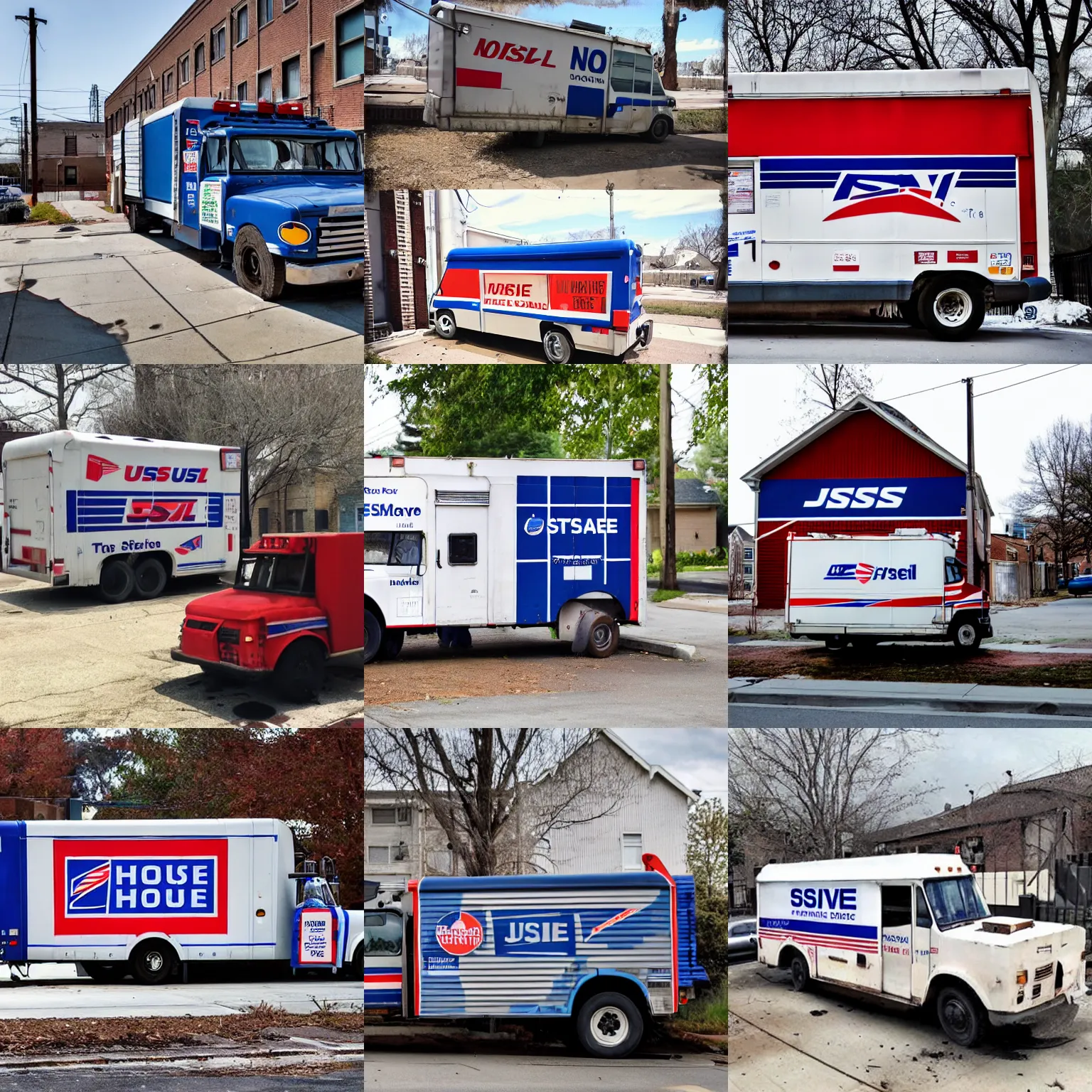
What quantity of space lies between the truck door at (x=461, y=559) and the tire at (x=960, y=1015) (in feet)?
15.2

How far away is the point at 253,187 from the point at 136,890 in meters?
6.79

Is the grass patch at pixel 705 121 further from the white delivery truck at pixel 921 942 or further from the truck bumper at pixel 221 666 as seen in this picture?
the white delivery truck at pixel 921 942

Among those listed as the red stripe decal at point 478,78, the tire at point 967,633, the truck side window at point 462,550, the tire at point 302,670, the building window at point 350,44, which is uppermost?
the building window at point 350,44

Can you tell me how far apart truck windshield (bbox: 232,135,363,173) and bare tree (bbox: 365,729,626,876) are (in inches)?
184

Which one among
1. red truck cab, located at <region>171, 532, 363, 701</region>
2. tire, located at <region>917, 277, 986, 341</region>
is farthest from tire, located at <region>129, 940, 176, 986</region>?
tire, located at <region>917, 277, 986, 341</region>

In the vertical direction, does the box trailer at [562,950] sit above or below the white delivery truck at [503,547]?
below

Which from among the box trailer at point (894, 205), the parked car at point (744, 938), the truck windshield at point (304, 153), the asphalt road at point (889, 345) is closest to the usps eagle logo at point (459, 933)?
the parked car at point (744, 938)

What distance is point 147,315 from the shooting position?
9406mm

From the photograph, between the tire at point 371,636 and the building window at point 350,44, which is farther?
the tire at point 371,636

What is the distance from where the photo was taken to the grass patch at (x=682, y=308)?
380 inches

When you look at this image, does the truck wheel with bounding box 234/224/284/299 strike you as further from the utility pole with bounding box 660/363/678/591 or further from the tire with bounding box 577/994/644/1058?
the tire with bounding box 577/994/644/1058

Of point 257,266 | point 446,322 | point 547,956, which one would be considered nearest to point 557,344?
point 446,322

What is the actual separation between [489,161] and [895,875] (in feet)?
21.0

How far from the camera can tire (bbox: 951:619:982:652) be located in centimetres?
1048
